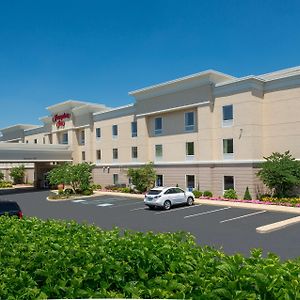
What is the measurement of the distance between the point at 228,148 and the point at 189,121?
17.7 feet

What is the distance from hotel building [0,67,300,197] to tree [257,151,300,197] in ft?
5.01

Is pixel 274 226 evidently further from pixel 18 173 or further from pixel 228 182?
pixel 18 173

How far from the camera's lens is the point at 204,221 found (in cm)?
1962

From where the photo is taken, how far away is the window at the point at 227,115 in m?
29.6

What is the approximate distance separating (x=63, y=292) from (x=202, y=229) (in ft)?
45.9

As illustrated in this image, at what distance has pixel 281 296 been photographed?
317 cm

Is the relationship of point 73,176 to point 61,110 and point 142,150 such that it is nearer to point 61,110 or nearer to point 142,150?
point 142,150

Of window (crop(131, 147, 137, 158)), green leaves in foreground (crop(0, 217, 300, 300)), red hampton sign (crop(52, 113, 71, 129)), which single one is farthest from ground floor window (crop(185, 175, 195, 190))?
green leaves in foreground (crop(0, 217, 300, 300))

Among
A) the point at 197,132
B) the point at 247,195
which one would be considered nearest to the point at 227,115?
the point at 197,132

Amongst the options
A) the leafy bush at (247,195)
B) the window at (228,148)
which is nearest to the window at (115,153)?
the window at (228,148)

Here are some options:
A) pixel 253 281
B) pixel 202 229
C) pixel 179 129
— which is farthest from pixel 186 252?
pixel 179 129

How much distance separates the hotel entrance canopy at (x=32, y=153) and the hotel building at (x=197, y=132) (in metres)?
0.13

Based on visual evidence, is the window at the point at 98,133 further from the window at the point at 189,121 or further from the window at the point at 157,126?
the window at the point at 189,121

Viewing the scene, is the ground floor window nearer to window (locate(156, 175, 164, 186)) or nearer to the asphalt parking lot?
window (locate(156, 175, 164, 186))
